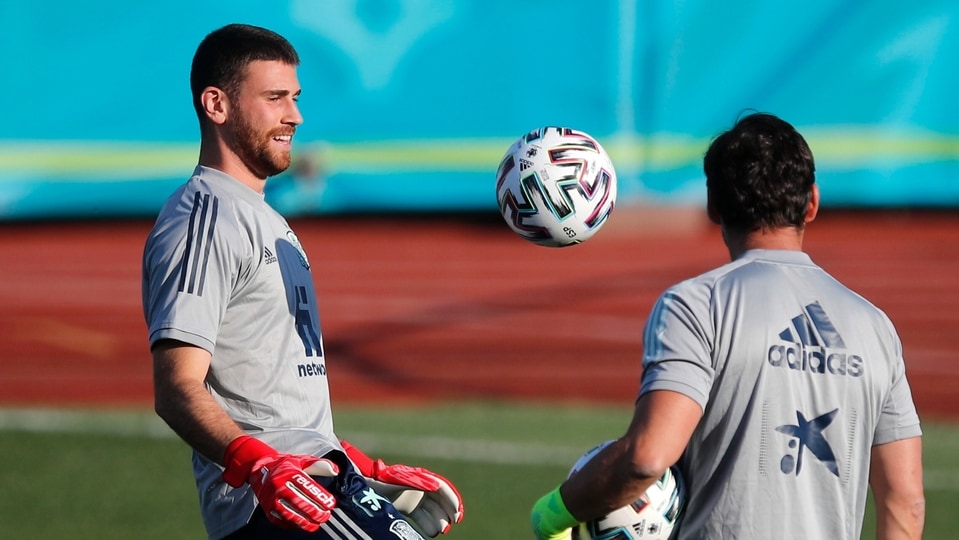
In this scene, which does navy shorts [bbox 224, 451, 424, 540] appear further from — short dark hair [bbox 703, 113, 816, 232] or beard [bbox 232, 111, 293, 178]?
short dark hair [bbox 703, 113, 816, 232]

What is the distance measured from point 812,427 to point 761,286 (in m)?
0.39

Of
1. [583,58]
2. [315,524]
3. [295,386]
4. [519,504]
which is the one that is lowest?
[519,504]

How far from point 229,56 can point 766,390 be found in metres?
2.03

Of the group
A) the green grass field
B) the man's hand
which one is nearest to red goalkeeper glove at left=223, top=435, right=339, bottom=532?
the man's hand

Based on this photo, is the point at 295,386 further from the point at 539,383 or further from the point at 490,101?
the point at 490,101

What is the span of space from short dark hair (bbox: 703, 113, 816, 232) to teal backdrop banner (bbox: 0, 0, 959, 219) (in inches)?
496

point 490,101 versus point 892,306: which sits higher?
point 490,101

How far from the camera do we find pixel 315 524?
12.8 ft

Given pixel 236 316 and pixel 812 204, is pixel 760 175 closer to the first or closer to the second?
pixel 812 204

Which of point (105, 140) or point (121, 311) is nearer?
point (121, 311)

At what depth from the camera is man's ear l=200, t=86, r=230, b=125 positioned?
181 inches

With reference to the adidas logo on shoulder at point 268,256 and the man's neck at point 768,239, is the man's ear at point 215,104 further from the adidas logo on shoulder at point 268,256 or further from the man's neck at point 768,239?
the man's neck at point 768,239

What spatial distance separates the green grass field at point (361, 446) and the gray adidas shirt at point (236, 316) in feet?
14.1

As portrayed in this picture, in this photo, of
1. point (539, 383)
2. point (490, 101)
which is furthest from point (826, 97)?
point (539, 383)
